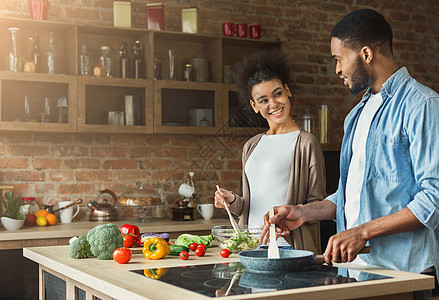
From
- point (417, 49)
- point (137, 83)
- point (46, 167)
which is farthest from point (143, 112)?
point (417, 49)

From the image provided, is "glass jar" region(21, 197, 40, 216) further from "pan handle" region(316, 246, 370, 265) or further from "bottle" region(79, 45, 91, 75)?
"pan handle" region(316, 246, 370, 265)

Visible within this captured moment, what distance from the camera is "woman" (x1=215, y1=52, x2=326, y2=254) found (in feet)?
9.46

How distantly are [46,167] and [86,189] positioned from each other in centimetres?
35

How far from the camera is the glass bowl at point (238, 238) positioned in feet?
7.25

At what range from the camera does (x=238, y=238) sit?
7.27 feet

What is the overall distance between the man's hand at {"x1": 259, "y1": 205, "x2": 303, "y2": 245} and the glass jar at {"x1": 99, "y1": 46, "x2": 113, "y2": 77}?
2450 mm

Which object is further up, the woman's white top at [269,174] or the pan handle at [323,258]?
the woman's white top at [269,174]

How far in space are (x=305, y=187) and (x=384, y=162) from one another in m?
1.04

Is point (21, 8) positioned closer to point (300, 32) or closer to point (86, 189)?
point (86, 189)

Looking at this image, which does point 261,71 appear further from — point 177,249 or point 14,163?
point 14,163

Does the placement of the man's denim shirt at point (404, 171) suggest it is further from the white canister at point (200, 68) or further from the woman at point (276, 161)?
the white canister at point (200, 68)

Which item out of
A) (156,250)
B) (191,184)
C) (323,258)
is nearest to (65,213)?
(191,184)

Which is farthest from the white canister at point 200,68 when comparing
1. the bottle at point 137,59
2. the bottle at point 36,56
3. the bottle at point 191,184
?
the bottle at point 36,56

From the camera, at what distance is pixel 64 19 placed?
4434 millimetres
